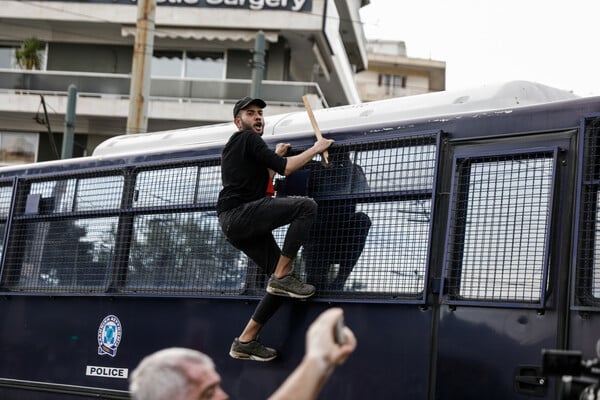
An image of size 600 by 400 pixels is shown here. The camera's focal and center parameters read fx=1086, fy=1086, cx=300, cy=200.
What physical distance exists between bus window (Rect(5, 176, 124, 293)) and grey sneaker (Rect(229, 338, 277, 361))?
6.62 feet

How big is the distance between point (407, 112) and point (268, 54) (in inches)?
1083

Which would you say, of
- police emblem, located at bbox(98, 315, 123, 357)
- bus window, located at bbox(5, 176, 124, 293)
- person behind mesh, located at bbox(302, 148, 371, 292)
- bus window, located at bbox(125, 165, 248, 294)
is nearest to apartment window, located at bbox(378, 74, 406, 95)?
bus window, located at bbox(5, 176, 124, 293)

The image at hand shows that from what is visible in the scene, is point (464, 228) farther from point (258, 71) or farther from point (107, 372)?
point (258, 71)

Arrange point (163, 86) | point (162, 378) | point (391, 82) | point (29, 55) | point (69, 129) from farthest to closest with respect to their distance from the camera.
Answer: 1. point (391, 82)
2. point (29, 55)
3. point (163, 86)
4. point (69, 129)
5. point (162, 378)

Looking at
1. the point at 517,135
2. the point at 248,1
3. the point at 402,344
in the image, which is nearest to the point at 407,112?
the point at 517,135

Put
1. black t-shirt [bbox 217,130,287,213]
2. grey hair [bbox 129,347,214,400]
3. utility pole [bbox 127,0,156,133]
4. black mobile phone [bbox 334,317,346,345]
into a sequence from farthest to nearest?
utility pole [bbox 127,0,156,133]
black t-shirt [bbox 217,130,287,213]
grey hair [bbox 129,347,214,400]
black mobile phone [bbox 334,317,346,345]

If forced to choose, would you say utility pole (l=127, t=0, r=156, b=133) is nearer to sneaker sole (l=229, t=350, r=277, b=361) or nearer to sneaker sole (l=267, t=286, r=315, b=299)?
sneaker sole (l=229, t=350, r=277, b=361)

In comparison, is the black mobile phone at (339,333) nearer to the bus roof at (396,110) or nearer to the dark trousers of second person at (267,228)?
the bus roof at (396,110)

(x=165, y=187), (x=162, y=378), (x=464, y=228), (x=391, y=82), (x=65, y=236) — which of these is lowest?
(x=162, y=378)

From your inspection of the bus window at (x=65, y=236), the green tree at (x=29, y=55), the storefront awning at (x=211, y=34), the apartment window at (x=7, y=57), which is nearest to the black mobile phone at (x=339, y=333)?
the bus window at (x=65, y=236)

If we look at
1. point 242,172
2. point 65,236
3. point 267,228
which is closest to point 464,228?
point 267,228

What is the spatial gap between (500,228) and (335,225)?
1.40m

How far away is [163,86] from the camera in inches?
1352

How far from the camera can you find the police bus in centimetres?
660
